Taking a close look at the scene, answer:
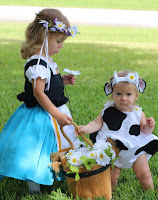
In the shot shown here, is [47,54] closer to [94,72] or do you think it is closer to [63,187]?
[63,187]

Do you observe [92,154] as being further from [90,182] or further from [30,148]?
[30,148]

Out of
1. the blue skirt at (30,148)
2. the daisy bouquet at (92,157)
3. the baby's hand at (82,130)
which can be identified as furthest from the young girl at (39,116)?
the daisy bouquet at (92,157)

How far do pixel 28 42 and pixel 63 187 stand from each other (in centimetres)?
116

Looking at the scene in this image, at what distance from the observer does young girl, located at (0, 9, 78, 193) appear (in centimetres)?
258

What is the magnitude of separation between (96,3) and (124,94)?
2353 centimetres

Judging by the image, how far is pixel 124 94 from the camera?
2.63m

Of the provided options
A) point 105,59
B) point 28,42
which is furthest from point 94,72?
point 28,42

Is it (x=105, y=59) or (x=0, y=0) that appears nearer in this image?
(x=105, y=59)

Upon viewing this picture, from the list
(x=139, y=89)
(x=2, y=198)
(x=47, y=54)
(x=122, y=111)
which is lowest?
(x=2, y=198)

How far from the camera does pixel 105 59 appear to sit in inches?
287

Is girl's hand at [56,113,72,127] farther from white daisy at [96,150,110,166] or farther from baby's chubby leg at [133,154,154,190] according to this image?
baby's chubby leg at [133,154,154,190]

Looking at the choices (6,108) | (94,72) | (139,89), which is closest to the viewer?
(139,89)

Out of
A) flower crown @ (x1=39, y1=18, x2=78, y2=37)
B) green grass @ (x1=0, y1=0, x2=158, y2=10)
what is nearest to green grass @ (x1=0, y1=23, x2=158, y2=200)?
flower crown @ (x1=39, y1=18, x2=78, y2=37)

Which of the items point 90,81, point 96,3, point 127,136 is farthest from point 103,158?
point 96,3
